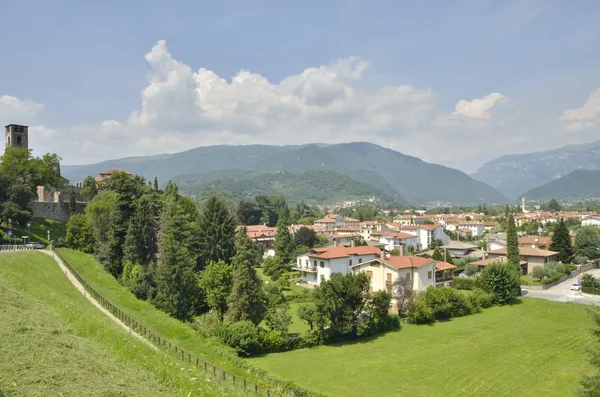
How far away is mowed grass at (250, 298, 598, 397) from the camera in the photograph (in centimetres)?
2091

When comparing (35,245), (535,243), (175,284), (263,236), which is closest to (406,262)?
(175,284)

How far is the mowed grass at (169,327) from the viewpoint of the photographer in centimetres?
2127

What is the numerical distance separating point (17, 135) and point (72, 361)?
2788 inches

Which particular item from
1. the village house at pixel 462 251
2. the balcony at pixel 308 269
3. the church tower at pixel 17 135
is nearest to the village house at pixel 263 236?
the balcony at pixel 308 269

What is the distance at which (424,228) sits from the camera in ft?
284

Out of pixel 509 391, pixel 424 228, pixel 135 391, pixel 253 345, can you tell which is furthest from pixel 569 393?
pixel 424 228

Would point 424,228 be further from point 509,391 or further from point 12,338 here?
point 12,338

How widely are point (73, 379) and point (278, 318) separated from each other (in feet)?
64.8

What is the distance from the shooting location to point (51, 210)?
163 ft

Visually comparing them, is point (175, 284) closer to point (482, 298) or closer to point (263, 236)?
point (482, 298)

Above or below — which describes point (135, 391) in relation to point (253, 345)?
above

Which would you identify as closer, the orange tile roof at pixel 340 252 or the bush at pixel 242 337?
the bush at pixel 242 337

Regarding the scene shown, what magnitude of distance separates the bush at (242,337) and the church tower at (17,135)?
58.1m

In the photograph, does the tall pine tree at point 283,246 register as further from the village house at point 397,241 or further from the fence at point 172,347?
the fence at point 172,347
